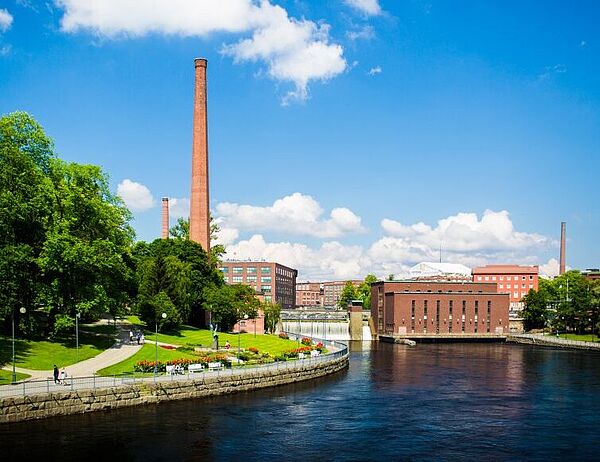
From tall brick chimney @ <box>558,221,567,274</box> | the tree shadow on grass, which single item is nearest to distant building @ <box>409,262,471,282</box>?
tall brick chimney @ <box>558,221,567,274</box>

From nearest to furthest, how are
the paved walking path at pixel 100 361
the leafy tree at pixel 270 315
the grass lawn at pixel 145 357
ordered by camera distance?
the paved walking path at pixel 100 361 < the grass lawn at pixel 145 357 < the leafy tree at pixel 270 315

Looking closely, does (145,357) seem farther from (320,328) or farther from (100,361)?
(320,328)

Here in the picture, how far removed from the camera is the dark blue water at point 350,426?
34625 mm

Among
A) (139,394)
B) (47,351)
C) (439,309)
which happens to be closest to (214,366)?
(139,394)

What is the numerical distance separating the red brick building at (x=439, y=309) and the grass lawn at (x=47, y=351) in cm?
7888

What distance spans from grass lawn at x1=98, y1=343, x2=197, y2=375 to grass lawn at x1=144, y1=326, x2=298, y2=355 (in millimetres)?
7894

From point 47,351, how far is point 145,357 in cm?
874

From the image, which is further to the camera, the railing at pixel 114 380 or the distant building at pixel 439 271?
the distant building at pixel 439 271

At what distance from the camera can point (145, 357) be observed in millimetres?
57469

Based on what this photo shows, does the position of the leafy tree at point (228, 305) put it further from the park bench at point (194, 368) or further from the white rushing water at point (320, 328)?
the park bench at point (194, 368)

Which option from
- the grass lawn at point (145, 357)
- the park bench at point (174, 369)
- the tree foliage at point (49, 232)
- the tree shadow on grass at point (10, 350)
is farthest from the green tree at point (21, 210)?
the park bench at point (174, 369)

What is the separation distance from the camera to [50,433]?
121 ft

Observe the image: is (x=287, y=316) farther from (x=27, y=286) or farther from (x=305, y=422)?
(x=305, y=422)

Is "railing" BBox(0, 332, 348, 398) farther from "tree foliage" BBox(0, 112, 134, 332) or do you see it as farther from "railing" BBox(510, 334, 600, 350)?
"railing" BBox(510, 334, 600, 350)
